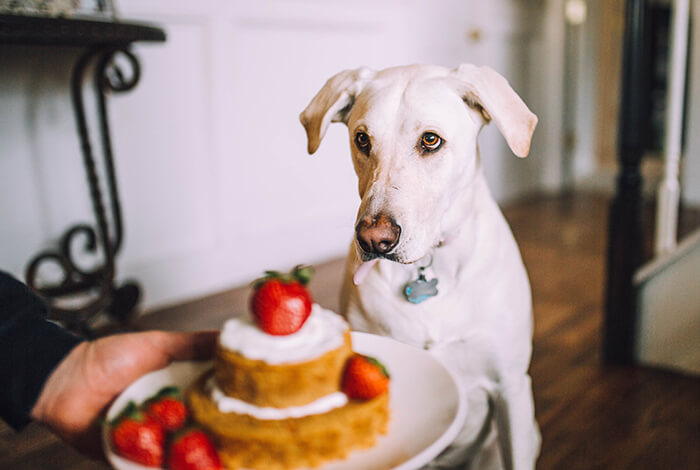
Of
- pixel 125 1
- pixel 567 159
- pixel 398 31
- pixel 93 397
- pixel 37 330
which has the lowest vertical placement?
pixel 567 159

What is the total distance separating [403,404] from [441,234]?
41 centimetres

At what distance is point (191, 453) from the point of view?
2.27ft

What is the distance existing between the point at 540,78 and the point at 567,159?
30.3 inches

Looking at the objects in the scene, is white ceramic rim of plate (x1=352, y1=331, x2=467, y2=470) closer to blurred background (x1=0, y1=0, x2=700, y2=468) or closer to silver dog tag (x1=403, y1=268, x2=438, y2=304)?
silver dog tag (x1=403, y1=268, x2=438, y2=304)

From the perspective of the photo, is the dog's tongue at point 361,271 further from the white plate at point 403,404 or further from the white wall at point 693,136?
the white wall at point 693,136

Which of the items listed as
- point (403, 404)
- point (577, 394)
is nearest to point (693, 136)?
point (577, 394)

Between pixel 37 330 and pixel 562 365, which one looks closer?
pixel 37 330

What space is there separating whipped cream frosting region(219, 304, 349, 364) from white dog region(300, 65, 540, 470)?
0.80ft

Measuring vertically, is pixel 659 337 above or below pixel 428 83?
below

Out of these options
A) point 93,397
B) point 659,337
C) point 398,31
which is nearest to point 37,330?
point 93,397

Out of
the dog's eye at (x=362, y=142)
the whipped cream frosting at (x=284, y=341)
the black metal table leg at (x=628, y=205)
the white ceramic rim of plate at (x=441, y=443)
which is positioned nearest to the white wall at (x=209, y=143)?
the black metal table leg at (x=628, y=205)

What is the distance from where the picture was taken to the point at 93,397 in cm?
99

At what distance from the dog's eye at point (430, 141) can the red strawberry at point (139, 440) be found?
24.4 inches

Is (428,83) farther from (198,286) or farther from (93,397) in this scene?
(198,286)
